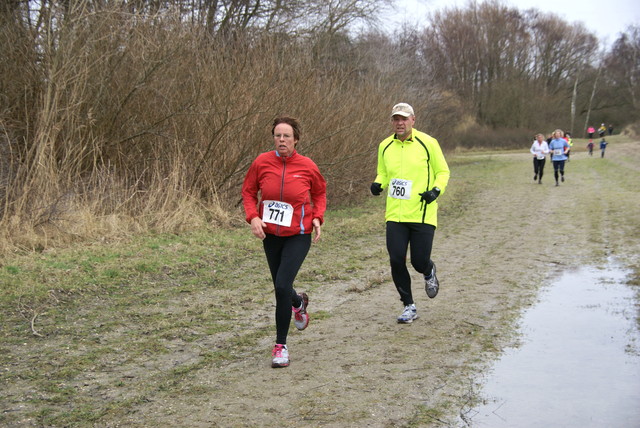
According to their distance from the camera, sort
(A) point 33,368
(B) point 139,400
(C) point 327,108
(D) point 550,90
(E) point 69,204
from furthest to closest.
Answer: (D) point 550,90, (C) point 327,108, (E) point 69,204, (A) point 33,368, (B) point 139,400

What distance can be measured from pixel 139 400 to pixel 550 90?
7097 centimetres

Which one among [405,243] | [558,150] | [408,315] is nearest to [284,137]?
[405,243]

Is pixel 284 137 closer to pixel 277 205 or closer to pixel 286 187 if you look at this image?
pixel 286 187

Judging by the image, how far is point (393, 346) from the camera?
592 centimetres

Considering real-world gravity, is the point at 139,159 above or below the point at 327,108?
below

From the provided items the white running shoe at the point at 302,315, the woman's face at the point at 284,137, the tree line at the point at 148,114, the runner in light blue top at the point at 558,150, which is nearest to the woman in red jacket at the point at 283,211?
the woman's face at the point at 284,137

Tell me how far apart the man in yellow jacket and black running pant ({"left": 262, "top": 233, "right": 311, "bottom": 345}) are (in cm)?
125

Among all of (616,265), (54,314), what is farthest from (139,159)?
(616,265)

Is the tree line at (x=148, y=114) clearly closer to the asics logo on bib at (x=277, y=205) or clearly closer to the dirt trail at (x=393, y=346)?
the dirt trail at (x=393, y=346)

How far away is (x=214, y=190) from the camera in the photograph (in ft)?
44.7

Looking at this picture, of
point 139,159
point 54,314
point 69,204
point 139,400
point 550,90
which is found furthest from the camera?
point 550,90

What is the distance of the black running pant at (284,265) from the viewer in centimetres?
549

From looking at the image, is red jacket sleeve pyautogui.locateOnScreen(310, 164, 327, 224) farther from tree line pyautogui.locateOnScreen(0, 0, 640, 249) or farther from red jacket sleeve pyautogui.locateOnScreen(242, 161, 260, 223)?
tree line pyautogui.locateOnScreen(0, 0, 640, 249)

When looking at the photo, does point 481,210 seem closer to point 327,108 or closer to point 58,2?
point 327,108
